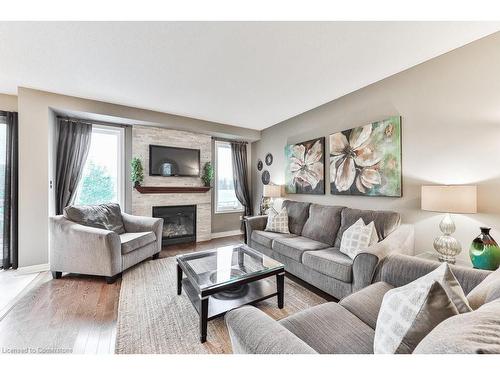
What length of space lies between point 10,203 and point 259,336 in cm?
386

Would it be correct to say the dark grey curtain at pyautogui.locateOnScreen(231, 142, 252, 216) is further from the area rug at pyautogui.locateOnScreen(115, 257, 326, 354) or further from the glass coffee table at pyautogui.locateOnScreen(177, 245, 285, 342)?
the area rug at pyautogui.locateOnScreen(115, 257, 326, 354)

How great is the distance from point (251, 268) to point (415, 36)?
2553 mm

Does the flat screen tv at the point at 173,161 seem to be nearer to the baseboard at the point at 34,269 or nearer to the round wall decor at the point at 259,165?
the round wall decor at the point at 259,165


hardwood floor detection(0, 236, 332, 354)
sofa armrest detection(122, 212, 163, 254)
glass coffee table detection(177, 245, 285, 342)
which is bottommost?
hardwood floor detection(0, 236, 332, 354)

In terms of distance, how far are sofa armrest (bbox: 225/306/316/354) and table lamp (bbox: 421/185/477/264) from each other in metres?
1.79

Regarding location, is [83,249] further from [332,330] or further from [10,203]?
[332,330]

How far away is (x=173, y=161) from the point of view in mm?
4027

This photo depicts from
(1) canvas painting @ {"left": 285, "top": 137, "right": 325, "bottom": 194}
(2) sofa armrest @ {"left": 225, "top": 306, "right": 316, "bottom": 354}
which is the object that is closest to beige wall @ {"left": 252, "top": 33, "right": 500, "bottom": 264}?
(1) canvas painting @ {"left": 285, "top": 137, "right": 325, "bottom": 194}

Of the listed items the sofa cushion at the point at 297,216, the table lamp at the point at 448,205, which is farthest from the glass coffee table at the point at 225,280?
the table lamp at the point at 448,205

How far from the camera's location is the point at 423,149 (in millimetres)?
2180

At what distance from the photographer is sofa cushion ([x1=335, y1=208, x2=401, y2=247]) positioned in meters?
2.21

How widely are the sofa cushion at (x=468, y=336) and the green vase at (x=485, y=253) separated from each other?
1.43m

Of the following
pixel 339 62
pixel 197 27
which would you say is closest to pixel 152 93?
pixel 197 27

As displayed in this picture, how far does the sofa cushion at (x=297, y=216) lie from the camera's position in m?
3.14
